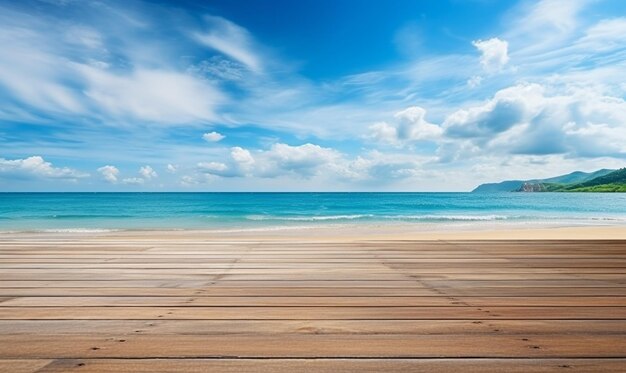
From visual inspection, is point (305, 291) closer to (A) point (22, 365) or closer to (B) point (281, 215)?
(A) point (22, 365)

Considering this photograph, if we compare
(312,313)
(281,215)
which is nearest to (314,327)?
(312,313)

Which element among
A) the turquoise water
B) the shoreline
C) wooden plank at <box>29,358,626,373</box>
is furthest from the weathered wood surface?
the turquoise water

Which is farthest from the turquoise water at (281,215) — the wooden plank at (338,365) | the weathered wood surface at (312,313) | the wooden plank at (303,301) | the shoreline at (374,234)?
the wooden plank at (338,365)

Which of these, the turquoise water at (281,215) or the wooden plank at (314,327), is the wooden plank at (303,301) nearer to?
the wooden plank at (314,327)

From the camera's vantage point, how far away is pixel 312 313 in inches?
93.7

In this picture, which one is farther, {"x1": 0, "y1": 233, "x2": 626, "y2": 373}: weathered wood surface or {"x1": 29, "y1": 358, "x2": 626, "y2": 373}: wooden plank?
{"x1": 0, "y1": 233, "x2": 626, "y2": 373}: weathered wood surface

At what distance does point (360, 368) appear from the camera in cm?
166

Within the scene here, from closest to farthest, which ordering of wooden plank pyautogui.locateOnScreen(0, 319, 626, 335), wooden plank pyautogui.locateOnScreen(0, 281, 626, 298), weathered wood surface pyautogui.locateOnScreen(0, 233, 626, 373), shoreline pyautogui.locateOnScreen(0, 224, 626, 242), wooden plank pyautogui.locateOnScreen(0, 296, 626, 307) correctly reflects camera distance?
weathered wood surface pyautogui.locateOnScreen(0, 233, 626, 373), wooden plank pyautogui.locateOnScreen(0, 319, 626, 335), wooden plank pyautogui.locateOnScreen(0, 296, 626, 307), wooden plank pyautogui.locateOnScreen(0, 281, 626, 298), shoreline pyautogui.locateOnScreen(0, 224, 626, 242)

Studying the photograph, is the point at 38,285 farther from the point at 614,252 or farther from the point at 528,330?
the point at 614,252

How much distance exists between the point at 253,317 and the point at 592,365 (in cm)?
156

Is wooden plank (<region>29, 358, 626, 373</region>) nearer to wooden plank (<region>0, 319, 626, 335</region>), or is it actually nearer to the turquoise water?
wooden plank (<region>0, 319, 626, 335</region>)

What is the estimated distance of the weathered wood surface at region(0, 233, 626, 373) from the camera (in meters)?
1.75

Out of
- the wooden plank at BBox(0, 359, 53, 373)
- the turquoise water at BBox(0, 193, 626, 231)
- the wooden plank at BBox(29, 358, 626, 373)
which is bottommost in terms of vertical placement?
the turquoise water at BBox(0, 193, 626, 231)

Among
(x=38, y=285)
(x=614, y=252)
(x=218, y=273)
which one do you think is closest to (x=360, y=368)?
(x=218, y=273)
